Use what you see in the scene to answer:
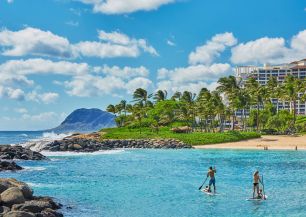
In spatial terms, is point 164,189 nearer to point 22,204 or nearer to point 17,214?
point 22,204

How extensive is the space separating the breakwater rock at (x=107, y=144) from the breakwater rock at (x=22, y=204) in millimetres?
67659

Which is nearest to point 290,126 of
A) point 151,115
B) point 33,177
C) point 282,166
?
point 151,115

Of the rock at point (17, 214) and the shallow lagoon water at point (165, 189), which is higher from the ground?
the rock at point (17, 214)

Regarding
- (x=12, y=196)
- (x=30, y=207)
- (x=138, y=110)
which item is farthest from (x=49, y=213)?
(x=138, y=110)

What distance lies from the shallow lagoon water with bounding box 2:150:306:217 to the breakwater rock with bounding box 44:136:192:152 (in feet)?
114

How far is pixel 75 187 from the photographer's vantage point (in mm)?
44438

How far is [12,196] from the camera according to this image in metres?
29.4

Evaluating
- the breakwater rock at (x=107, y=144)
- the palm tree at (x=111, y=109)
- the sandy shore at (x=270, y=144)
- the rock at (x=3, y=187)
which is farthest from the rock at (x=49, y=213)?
the palm tree at (x=111, y=109)

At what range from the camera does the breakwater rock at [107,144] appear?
100500 millimetres

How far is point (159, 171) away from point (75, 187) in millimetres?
16688

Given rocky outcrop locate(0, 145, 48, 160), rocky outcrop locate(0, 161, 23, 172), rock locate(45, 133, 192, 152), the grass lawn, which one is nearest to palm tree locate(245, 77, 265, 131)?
the grass lawn

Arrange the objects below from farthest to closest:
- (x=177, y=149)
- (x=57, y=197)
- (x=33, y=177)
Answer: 1. (x=177, y=149)
2. (x=33, y=177)
3. (x=57, y=197)

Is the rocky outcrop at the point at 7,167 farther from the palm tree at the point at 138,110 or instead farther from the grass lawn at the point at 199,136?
the palm tree at the point at 138,110

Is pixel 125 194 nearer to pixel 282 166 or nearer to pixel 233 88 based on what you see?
pixel 282 166
